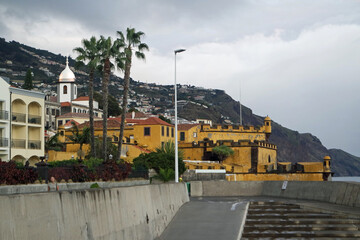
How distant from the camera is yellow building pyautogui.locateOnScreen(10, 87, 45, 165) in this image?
52562 millimetres

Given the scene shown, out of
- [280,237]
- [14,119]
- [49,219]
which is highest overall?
[14,119]

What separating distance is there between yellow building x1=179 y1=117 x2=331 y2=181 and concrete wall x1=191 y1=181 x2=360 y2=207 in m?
31.8

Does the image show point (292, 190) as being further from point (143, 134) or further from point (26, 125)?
point (143, 134)

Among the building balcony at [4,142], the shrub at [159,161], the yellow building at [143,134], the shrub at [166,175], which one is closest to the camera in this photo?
the building balcony at [4,142]

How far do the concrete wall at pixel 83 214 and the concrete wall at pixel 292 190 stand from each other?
12.4 metres

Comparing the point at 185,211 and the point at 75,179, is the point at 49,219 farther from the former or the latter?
the point at 75,179

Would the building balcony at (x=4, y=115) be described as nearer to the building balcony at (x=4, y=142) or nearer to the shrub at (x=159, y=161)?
the building balcony at (x=4, y=142)

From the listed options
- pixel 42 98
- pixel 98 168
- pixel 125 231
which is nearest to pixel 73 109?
pixel 42 98

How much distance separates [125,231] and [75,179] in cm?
1820

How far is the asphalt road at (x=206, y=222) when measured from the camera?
58.2ft

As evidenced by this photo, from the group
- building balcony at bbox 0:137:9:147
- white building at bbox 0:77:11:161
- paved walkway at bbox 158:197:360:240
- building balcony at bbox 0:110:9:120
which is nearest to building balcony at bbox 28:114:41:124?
white building at bbox 0:77:11:161

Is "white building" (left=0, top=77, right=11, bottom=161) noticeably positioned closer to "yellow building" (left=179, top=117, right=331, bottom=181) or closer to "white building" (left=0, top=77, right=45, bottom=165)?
"white building" (left=0, top=77, right=45, bottom=165)

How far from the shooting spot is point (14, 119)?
172 ft

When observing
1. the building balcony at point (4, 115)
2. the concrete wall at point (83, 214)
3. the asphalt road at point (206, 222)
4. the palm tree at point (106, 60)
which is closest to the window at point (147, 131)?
the palm tree at point (106, 60)
